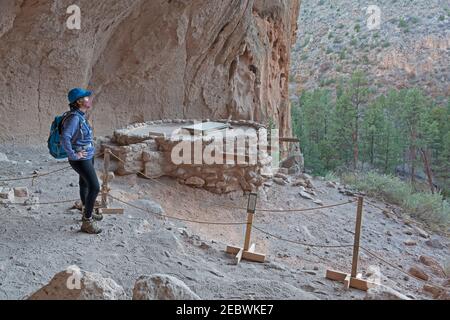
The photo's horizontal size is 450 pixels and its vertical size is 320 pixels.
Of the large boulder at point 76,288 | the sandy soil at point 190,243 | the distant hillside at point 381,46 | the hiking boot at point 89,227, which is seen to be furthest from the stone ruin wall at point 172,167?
the distant hillside at point 381,46

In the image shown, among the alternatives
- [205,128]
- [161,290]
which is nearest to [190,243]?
[161,290]

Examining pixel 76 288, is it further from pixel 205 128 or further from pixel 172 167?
pixel 205 128

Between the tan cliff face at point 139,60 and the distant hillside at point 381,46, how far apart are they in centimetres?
1456

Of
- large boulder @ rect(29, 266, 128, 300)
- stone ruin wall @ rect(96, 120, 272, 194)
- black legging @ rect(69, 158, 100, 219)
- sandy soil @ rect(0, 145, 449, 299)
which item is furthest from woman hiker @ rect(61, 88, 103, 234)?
stone ruin wall @ rect(96, 120, 272, 194)

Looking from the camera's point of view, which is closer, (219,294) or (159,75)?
(219,294)

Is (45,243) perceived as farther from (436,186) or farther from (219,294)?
(436,186)

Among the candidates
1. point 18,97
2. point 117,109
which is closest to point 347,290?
point 18,97

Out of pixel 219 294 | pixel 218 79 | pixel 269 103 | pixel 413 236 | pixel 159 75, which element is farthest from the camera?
pixel 269 103

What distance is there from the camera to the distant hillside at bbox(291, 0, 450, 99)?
27812mm

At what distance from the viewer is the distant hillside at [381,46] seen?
91.2 feet

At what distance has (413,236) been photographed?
25.1 feet

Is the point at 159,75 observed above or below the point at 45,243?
above

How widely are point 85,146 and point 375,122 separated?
1907cm

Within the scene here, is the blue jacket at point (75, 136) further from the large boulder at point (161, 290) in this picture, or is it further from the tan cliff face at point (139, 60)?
the tan cliff face at point (139, 60)
